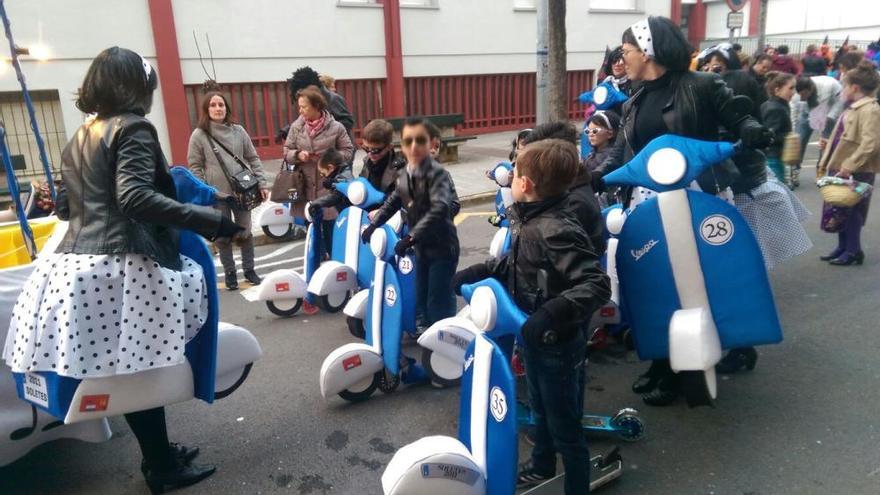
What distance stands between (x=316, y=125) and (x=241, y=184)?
866 mm

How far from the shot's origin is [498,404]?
7.73 feet

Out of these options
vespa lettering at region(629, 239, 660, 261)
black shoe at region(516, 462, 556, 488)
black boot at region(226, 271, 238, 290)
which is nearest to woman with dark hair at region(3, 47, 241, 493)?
black shoe at region(516, 462, 556, 488)

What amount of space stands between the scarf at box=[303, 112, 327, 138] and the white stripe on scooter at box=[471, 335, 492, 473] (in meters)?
3.87

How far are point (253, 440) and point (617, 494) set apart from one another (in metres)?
1.81

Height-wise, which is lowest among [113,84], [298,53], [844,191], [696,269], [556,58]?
[844,191]

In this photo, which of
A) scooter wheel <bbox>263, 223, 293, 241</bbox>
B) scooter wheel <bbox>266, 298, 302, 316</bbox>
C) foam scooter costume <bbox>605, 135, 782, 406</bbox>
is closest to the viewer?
foam scooter costume <bbox>605, 135, 782, 406</bbox>

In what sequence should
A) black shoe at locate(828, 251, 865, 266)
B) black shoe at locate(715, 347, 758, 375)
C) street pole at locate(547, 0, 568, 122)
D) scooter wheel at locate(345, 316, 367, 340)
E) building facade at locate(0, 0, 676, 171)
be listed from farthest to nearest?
building facade at locate(0, 0, 676, 171) < street pole at locate(547, 0, 568, 122) < black shoe at locate(828, 251, 865, 266) < scooter wheel at locate(345, 316, 367, 340) < black shoe at locate(715, 347, 758, 375)

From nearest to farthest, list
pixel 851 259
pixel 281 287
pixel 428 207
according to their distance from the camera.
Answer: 1. pixel 428 207
2. pixel 281 287
3. pixel 851 259

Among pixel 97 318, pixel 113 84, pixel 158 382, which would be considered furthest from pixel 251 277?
pixel 113 84

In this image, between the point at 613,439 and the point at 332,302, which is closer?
the point at 613,439

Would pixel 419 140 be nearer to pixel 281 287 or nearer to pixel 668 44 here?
pixel 668 44

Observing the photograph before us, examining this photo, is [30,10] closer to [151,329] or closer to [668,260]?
[151,329]

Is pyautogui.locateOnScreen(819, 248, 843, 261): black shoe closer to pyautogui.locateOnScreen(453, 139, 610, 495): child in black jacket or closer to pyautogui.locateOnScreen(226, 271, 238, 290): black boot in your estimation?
pyautogui.locateOnScreen(453, 139, 610, 495): child in black jacket

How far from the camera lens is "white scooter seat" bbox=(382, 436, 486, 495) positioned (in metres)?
2.36
